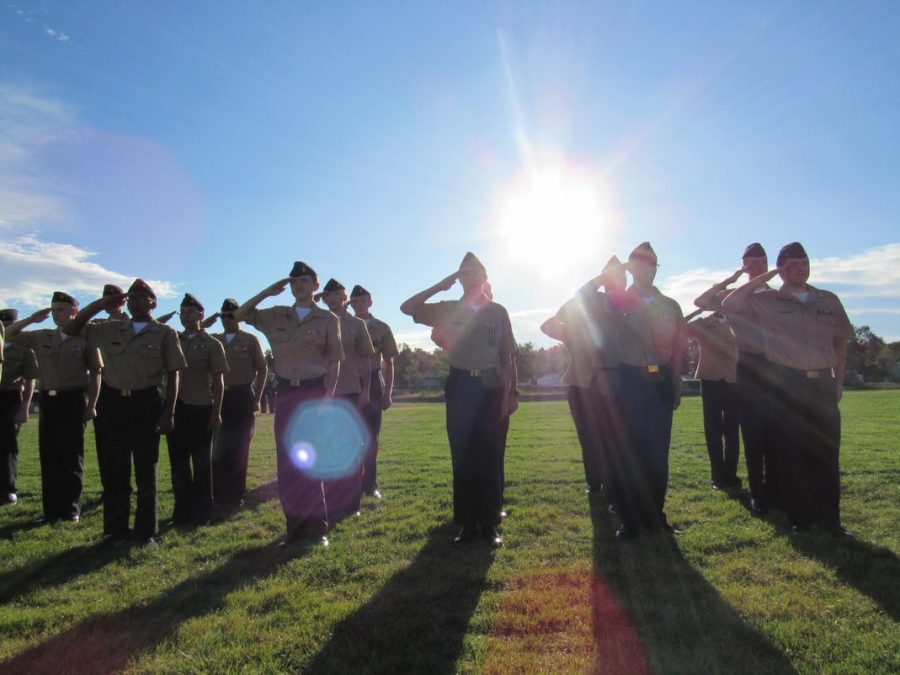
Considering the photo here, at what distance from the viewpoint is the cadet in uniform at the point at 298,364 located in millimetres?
5621

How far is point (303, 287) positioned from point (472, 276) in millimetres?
1613

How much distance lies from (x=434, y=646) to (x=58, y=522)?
5237 millimetres

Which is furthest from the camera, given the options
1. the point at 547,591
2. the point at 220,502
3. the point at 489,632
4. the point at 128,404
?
the point at 220,502

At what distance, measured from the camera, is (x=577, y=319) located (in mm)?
6047

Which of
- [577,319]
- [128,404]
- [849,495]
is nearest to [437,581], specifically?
[577,319]

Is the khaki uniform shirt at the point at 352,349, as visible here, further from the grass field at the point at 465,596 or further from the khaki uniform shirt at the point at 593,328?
the khaki uniform shirt at the point at 593,328

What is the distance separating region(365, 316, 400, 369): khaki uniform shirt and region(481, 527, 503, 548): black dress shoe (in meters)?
3.17

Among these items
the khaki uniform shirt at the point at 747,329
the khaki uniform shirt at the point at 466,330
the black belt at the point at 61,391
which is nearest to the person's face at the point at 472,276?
the khaki uniform shirt at the point at 466,330

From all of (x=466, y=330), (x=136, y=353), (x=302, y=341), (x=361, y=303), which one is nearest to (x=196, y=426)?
(x=136, y=353)

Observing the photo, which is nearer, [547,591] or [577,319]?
[547,591]

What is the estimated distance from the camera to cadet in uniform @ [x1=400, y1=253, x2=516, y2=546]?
5621 mm

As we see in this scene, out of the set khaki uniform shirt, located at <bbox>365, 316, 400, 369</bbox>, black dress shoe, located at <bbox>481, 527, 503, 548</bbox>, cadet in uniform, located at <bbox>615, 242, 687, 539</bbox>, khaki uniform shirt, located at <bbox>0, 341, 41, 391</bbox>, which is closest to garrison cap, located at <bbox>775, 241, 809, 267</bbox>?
cadet in uniform, located at <bbox>615, 242, 687, 539</bbox>

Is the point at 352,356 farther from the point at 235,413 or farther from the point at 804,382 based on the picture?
the point at 804,382

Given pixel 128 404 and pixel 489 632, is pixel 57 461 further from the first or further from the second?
pixel 489 632
